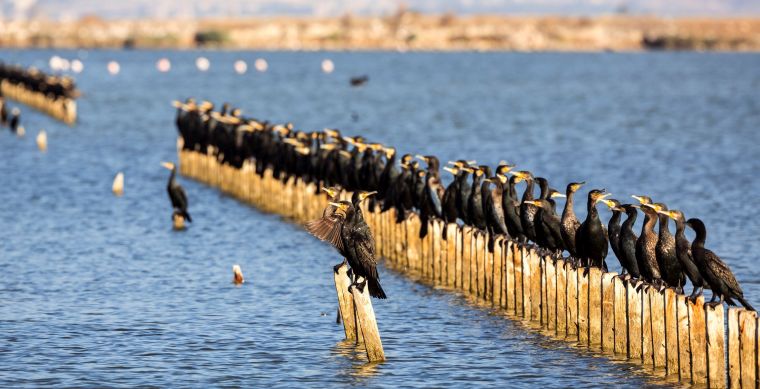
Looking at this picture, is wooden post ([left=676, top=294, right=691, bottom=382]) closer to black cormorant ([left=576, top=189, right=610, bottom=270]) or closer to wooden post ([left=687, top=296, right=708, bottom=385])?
wooden post ([left=687, top=296, right=708, bottom=385])

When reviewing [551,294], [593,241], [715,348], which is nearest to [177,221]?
[551,294]

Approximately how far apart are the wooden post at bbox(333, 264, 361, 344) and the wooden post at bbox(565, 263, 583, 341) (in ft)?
9.95

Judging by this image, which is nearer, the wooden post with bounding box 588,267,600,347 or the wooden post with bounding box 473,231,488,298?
the wooden post with bounding box 588,267,600,347

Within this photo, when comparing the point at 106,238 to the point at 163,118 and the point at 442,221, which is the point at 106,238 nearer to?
the point at 442,221

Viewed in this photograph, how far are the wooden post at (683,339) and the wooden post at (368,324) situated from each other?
3.84 meters

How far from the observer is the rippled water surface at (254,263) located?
2023cm

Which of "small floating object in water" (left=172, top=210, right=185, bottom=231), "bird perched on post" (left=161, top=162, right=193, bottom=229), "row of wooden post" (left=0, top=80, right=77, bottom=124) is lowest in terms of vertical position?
"small floating object in water" (left=172, top=210, right=185, bottom=231)

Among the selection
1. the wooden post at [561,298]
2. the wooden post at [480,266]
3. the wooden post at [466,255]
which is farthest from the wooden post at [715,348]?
the wooden post at [466,255]

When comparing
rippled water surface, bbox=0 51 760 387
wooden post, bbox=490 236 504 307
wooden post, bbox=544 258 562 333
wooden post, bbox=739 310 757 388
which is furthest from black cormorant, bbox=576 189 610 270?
wooden post, bbox=739 310 757 388

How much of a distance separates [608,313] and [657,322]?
1.31 meters

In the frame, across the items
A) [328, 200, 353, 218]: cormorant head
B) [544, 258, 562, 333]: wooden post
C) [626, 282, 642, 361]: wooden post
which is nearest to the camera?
[626, 282, 642, 361]: wooden post

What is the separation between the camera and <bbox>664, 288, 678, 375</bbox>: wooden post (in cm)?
1814

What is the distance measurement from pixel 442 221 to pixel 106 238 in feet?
31.6

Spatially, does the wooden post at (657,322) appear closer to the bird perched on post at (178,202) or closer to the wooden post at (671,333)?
the wooden post at (671,333)
